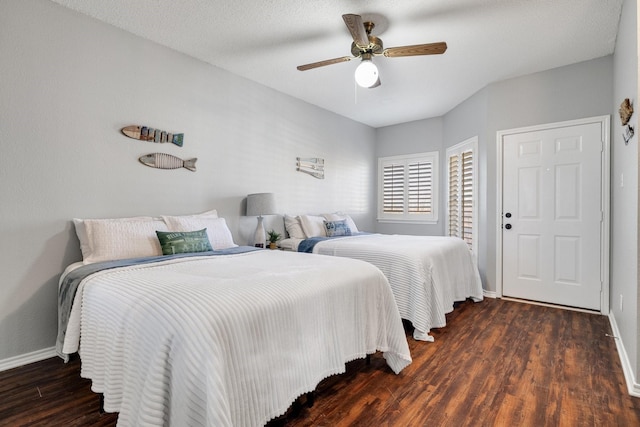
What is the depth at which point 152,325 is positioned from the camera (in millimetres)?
1282

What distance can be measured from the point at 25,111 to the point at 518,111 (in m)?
4.77

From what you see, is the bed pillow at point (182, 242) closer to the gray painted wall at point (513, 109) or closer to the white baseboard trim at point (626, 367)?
the white baseboard trim at point (626, 367)

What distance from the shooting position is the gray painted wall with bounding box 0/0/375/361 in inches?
89.3

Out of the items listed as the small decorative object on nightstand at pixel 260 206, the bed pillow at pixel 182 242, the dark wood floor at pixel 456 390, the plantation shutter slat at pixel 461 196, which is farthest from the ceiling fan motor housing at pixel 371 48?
the dark wood floor at pixel 456 390

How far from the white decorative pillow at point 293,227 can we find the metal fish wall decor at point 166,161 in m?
1.39

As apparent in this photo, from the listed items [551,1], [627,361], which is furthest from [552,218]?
[551,1]

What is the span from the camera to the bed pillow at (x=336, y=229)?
13.7 ft

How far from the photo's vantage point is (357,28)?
7.54 feet

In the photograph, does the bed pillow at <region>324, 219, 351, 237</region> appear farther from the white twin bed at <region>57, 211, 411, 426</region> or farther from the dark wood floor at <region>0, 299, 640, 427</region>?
the white twin bed at <region>57, 211, 411, 426</region>

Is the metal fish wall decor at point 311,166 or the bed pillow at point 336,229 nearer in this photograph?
the bed pillow at point 336,229

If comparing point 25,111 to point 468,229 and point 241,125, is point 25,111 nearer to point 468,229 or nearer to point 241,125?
point 241,125

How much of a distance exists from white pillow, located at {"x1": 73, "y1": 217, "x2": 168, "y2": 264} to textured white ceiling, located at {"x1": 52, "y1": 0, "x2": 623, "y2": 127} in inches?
66.8

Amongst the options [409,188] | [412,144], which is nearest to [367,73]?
[412,144]

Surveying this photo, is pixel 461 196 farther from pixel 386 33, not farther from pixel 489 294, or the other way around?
pixel 386 33
